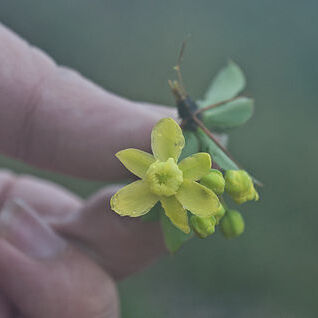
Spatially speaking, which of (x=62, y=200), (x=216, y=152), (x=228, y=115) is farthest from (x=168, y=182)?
(x=62, y=200)

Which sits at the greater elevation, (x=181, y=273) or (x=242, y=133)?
(x=242, y=133)

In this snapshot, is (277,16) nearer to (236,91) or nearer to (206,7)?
(206,7)

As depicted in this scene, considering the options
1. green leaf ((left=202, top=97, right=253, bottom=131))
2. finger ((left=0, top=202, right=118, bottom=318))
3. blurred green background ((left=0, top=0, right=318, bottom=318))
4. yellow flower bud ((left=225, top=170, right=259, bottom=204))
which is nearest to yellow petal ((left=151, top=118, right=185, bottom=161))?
yellow flower bud ((left=225, top=170, right=259, bottom=204))

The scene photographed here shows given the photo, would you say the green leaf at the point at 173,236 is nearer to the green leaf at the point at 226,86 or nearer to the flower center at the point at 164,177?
the flower center at the point at 164,177

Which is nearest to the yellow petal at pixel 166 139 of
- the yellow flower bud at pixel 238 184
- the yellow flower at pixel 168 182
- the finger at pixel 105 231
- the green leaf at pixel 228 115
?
the yellow flower at pixel 168 182

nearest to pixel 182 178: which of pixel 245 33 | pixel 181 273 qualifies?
pixel 181 273

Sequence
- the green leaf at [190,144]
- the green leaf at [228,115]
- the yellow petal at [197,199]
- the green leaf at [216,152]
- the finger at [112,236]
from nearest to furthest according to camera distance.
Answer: the yellow petal at [197,199] < the green leaf at [216,152] < the green leaf at [190,144] < the green leaf at [228,115] < the finger at [112,236]
